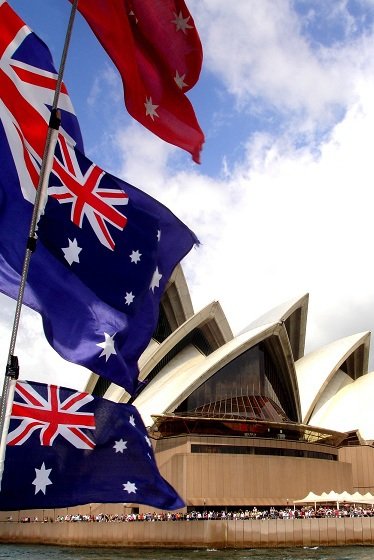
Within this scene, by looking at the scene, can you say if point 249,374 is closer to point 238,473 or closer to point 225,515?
point 238,473

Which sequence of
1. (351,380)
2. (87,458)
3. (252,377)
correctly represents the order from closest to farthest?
(87,458) → (252,377) → (351,380)

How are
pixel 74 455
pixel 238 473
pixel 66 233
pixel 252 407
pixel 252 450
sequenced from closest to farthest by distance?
pixel 74 455, pixel 66 233, pixel 238 473, pixel 252 450, pixel 252 407

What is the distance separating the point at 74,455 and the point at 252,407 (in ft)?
109

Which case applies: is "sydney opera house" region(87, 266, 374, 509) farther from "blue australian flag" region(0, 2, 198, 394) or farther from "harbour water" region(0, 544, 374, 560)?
"blue australian flag" region(0, 2, 198, 394)

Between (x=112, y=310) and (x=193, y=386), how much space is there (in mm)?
31305

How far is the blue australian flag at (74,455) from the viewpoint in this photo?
6.45 metres

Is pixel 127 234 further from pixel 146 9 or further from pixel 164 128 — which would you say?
pixel 146 9

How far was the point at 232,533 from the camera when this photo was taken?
2741 cm

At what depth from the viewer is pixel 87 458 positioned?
6.97 m

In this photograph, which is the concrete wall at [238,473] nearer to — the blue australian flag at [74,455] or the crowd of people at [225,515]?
the crowd of people at [225,515]

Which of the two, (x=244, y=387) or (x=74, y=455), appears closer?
(x=74, y=455)

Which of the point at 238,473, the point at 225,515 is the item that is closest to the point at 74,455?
the point at 225,515

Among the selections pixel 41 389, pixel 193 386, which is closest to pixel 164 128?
pixel 41 389

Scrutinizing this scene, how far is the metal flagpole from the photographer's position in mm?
5751
